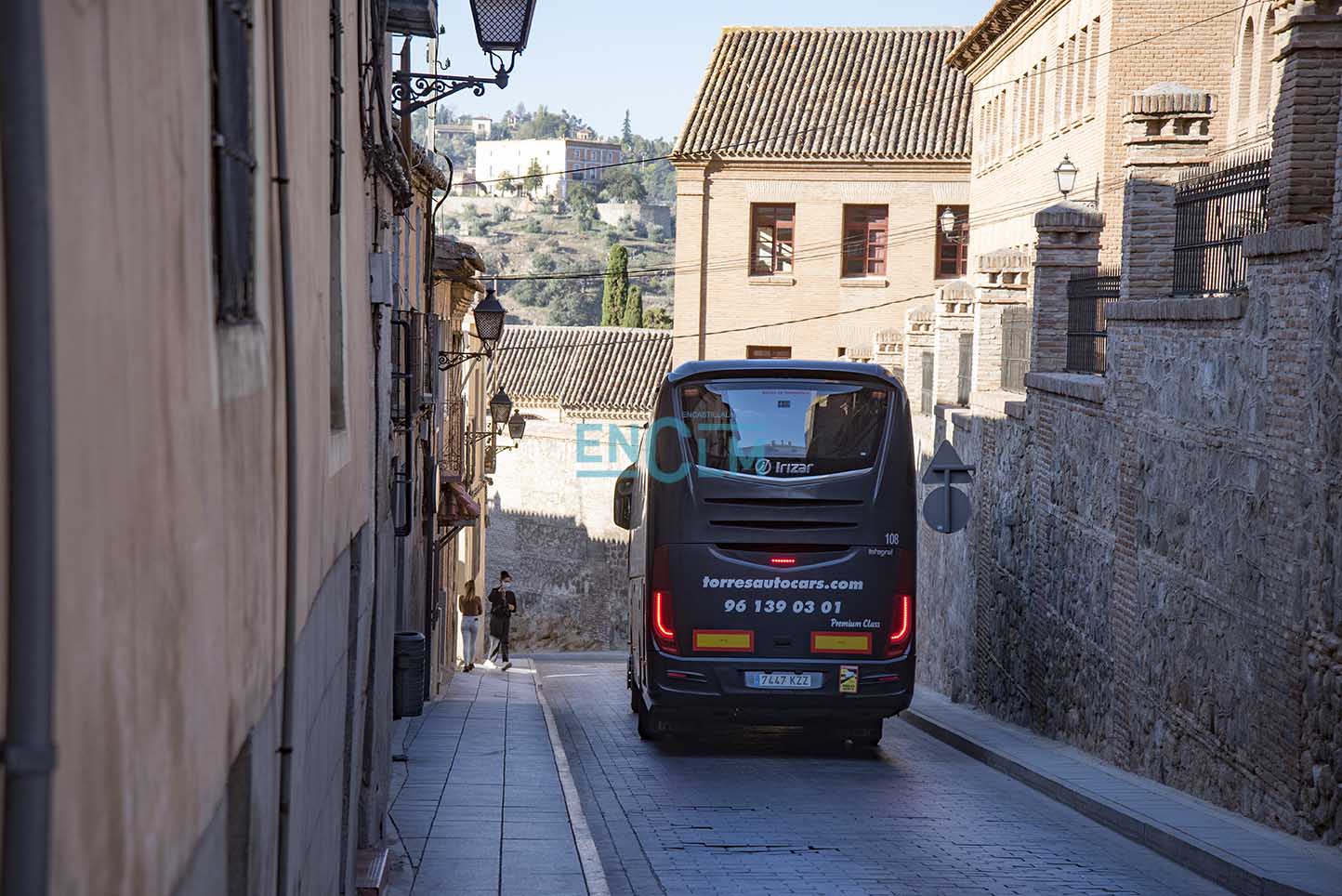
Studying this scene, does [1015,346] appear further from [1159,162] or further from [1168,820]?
[1168,820]

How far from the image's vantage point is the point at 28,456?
5.96ft

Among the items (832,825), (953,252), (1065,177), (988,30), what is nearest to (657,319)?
(953,252)

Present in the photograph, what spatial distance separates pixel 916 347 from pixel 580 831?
63.4ft

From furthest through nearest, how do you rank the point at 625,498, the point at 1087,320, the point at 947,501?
the point at 625,498 → the point at 947,501 → the point at 1087,320

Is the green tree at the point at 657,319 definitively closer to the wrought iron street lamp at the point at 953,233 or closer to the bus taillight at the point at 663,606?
the wrought iron street lamp at the point at 953,233

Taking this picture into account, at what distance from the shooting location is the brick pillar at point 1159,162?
1451 cm

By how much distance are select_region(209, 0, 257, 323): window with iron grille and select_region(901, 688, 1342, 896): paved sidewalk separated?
6882mm

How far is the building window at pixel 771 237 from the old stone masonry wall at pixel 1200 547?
78.9 ft

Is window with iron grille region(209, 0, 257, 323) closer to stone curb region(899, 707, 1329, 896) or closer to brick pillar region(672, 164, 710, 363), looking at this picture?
stone curb region(899, 707, 1329, 896)

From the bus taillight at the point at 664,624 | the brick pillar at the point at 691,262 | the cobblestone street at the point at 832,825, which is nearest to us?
the cobblestone street at the point at 832,825

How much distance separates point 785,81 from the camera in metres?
44.9

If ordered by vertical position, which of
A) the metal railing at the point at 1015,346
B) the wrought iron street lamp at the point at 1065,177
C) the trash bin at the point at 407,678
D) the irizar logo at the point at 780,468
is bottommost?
the trash bin at the point at 407,678

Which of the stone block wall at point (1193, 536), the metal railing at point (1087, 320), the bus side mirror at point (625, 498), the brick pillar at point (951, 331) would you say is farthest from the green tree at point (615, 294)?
the metal railing at point (1087, 320)

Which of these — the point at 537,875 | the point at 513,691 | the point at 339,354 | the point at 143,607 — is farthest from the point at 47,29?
the point at 513,691
